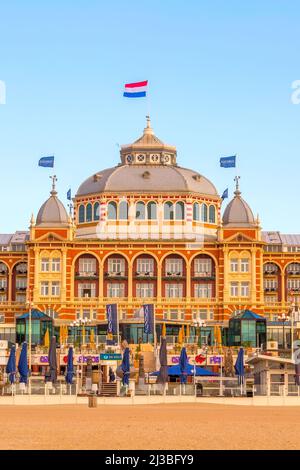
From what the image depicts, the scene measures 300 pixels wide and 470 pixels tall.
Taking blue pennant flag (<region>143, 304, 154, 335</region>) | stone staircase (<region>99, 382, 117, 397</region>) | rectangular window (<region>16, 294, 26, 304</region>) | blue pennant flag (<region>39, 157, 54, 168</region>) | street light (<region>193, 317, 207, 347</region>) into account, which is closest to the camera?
stone staircase (<region>99, 382, 117, 397</region>)

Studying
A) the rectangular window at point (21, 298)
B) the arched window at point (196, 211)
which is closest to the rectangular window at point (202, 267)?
the arched window at point (196, 211)

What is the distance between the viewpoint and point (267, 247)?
165500mm

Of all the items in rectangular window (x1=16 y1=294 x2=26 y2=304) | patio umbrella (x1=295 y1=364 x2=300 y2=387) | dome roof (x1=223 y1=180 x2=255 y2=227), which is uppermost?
dome roof (x1=223 y1=180 x2=255 y2=227)

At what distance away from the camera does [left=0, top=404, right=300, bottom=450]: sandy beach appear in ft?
154

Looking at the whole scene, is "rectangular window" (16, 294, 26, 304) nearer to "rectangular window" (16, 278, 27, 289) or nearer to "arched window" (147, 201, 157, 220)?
"rectangular window" (16, 278, 27, 289)

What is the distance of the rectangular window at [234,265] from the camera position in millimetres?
152125

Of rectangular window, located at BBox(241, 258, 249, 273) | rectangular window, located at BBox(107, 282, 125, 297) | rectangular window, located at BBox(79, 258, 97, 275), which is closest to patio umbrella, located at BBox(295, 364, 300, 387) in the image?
rectangular window, located at BBox(241, 258, 249, 273)

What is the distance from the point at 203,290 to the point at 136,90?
2900cm

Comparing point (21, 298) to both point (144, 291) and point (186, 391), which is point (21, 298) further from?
point (186, 391)

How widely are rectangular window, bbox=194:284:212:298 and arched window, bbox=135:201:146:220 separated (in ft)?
43.0

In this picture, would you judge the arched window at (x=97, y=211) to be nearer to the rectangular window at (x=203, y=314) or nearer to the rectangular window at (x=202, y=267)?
the rectangular window at (x=202, y=267)

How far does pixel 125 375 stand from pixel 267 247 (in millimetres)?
73085

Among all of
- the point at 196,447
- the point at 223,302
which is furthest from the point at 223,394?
the point at 223,302
